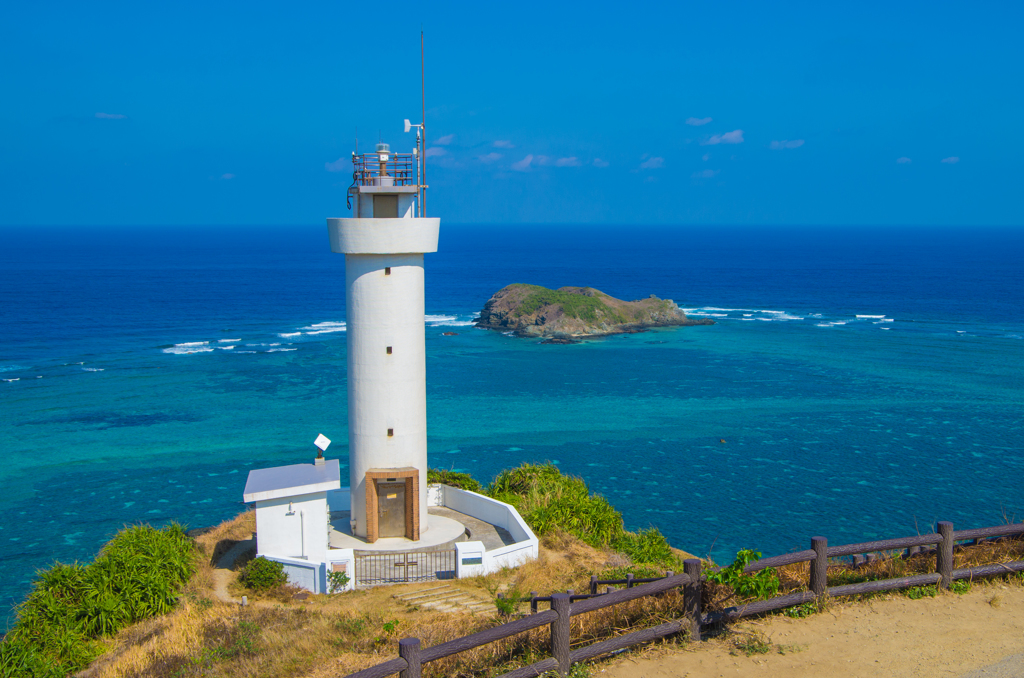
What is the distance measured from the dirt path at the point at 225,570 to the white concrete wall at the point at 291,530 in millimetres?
888

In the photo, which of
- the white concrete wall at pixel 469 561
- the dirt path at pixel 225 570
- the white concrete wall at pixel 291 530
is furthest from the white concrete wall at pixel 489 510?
the dirt path at pixel 225 570

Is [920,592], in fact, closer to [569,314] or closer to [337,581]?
[337,581]

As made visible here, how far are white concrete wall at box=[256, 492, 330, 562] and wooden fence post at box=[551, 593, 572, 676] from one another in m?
9.62

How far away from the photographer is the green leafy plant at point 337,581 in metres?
16.1

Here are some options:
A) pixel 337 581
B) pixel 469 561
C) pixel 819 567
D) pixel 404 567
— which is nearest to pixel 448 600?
pixel 469 561

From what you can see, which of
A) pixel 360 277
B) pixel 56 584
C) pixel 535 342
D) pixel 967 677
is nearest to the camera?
pixel 967 677

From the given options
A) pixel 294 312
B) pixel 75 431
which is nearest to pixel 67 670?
pixel 75 431

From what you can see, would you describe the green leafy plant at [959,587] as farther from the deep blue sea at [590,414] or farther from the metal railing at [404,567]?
the metal railing at [404,567]

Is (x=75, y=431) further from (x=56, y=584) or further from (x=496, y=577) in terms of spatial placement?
Result: (x=496, y=577)

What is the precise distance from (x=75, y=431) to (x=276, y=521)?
30313 mm

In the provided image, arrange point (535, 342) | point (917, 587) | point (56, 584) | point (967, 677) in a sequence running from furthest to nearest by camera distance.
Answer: point (535, 342) < point (56, 584) < point (917, 587) < point (967, 677)

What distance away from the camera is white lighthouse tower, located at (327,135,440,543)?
58.9ft

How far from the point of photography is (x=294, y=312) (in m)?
93.2

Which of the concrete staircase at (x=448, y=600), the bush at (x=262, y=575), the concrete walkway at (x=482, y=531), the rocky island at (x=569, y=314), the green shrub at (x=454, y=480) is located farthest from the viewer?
the rocky island at (x=569, y=314)
